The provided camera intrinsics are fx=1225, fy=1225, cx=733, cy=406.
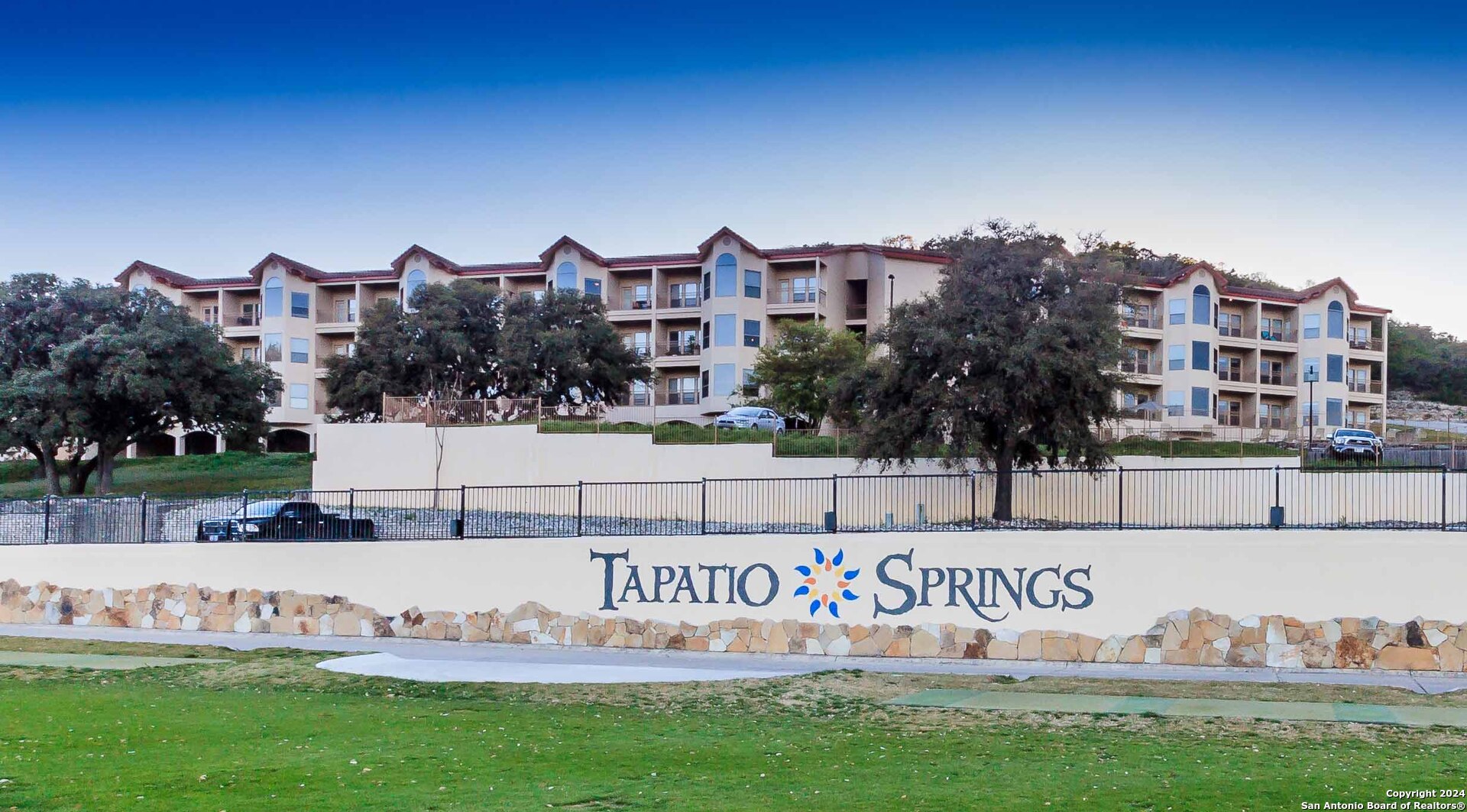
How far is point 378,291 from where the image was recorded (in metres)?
64.8

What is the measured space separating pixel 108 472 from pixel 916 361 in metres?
33.0

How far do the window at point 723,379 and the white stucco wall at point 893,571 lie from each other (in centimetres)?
3555

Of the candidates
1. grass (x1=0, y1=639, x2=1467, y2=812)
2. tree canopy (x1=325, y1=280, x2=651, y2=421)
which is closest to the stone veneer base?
grass (x1=0, y1=639, x2=1467, y2=812)

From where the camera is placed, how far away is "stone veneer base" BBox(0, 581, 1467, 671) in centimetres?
1791

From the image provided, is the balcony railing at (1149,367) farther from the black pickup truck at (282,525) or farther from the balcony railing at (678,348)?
the black pickup truck at (282,525)

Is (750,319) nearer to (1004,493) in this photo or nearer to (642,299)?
(642,299)

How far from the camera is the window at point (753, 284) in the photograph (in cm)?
5753

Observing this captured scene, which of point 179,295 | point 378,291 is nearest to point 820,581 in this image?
point 378,291

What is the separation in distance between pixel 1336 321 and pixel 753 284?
32695 millimetres

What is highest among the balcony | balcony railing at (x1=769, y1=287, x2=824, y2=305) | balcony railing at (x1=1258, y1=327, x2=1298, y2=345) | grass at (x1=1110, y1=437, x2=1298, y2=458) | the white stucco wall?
balcony railing at (x1=769, y1=287, x2=824, y2=305)

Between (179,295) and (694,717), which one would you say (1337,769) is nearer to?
(694,717)

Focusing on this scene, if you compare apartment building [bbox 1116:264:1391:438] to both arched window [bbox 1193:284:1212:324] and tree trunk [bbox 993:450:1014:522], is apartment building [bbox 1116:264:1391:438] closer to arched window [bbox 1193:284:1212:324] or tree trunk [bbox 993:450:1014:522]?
arched window [bbox 1193:284:1212:324]

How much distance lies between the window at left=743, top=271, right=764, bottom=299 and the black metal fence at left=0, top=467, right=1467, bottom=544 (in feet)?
89.3

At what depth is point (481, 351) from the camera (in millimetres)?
52062
